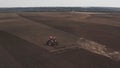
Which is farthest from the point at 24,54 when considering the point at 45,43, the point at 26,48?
the point at 45,43

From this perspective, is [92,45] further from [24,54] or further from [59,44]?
[24,54]

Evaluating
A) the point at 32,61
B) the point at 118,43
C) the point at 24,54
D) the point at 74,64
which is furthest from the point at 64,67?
the point at 118,43

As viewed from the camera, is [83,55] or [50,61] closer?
[50,61]

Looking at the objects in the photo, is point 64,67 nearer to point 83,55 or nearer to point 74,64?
point 74,64

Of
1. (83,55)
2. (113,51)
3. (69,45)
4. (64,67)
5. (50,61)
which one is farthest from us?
(69,45)

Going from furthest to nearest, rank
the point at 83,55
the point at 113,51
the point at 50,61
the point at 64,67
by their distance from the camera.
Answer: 1. the point at 113,51
2. the point at 83,55
3. the point at 50,61
4. the point at 64,67

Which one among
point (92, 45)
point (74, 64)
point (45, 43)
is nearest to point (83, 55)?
point (74, 64)

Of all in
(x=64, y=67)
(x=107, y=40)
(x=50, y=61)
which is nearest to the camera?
(x=64, y=67)

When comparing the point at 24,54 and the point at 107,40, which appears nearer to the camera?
the point at 24,54

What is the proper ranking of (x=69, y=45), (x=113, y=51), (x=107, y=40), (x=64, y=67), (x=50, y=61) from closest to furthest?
(x=64, y=67)
(x=50, y=61)
(x=113, y=51)
(x=69, y=45)
(x=107, y=40)
